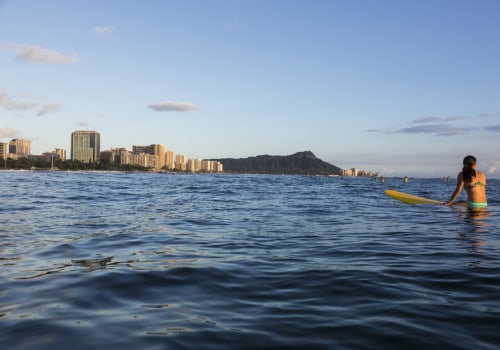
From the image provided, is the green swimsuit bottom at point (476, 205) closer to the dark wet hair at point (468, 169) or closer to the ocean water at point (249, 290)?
the dark wet hair at point (468, 169)

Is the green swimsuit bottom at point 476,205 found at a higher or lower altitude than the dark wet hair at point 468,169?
lower

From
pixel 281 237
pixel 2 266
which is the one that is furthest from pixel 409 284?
pixel 2 266

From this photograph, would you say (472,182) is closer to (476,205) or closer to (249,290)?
(476,205)

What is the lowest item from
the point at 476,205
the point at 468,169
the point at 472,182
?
the point at 476,205

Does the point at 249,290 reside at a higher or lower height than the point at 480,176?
lower

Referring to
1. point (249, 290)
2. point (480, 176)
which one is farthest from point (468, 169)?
point (249, 290)

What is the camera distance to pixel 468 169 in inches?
563

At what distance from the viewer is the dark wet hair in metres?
14.1

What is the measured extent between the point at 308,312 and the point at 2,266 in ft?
17.8

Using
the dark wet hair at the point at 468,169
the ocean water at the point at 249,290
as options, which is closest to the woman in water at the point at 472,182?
the dark wet hair at the point at 468,169

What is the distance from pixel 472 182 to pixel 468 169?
0.81 m

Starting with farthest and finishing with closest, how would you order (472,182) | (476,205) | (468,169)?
(476,205) → (472,182) → (468,169)

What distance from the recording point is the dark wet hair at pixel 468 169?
46.2 ft

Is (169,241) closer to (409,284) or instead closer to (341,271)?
(341,271)
